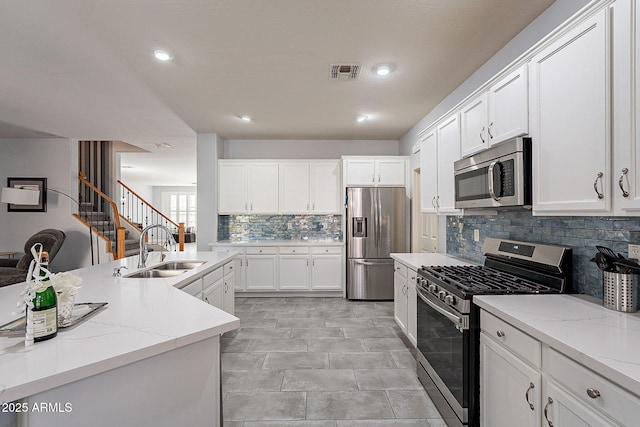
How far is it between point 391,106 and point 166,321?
353cm

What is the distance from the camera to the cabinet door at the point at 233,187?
522cm

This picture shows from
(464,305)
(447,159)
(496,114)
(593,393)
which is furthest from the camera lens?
(447,159)

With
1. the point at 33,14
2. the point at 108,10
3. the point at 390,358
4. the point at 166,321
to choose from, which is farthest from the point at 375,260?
the point at 33,14

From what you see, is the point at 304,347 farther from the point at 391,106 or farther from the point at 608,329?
the point at 391,106

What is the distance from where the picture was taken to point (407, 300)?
297 centimetres

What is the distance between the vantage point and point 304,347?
10.3 ft

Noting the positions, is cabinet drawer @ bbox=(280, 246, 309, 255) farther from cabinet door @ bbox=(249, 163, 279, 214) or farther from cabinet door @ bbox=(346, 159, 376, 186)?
cabinet door @ bbox=(346, 159, 376, 186)

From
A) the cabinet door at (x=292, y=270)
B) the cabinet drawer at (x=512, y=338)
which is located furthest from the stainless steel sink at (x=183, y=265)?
the cabinet drawer at (x=512, y=338)

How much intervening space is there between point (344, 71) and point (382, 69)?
0.36 metres

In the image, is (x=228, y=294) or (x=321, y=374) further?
(x=228, y=294)

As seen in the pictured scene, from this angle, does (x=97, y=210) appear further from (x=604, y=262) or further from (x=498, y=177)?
(x=604, y=262)

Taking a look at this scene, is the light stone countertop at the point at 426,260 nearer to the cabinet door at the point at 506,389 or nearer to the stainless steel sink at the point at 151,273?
the cabinet door at the point at 506,389

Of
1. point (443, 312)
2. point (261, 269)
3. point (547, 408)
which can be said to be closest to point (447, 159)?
point (443, 312)

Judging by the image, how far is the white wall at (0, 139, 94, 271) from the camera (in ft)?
17.7
